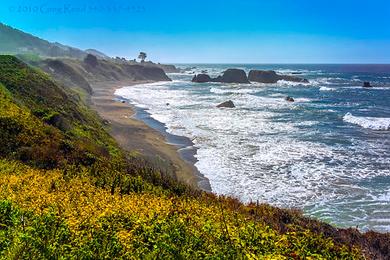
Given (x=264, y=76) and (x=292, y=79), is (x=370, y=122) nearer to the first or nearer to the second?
(x=292, y=79)

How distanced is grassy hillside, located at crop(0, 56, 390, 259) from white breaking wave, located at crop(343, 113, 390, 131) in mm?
33237

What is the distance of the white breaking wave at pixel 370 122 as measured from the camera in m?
43.8

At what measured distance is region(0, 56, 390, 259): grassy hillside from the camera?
7914 mm

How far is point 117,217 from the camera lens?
1015 centimetres

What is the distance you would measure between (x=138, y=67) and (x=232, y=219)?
13970cm

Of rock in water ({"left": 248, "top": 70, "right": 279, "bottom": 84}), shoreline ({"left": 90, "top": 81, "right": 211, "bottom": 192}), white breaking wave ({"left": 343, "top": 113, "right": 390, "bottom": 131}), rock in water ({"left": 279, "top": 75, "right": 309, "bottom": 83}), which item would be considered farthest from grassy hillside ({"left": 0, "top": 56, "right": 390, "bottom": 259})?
rock in water ({"left": 279, "top": 75, "right": 309, "bottom": 83})

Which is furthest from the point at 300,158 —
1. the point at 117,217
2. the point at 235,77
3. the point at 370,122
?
the point at 235,77

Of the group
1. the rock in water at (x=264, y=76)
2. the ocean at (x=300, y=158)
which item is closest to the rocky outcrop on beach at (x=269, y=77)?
the rock in water at (x=264, y=76)

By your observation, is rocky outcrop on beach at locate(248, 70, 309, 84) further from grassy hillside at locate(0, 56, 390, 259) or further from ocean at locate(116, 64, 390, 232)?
grassy hillside at locate(0, 56, 390, 259)

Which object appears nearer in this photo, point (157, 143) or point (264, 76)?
point (157, 143)

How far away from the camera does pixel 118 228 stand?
9.19 m

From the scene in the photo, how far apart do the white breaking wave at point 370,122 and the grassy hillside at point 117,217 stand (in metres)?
33.2

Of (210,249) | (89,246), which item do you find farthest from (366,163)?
(89,246)

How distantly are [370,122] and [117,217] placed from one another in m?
42.7
